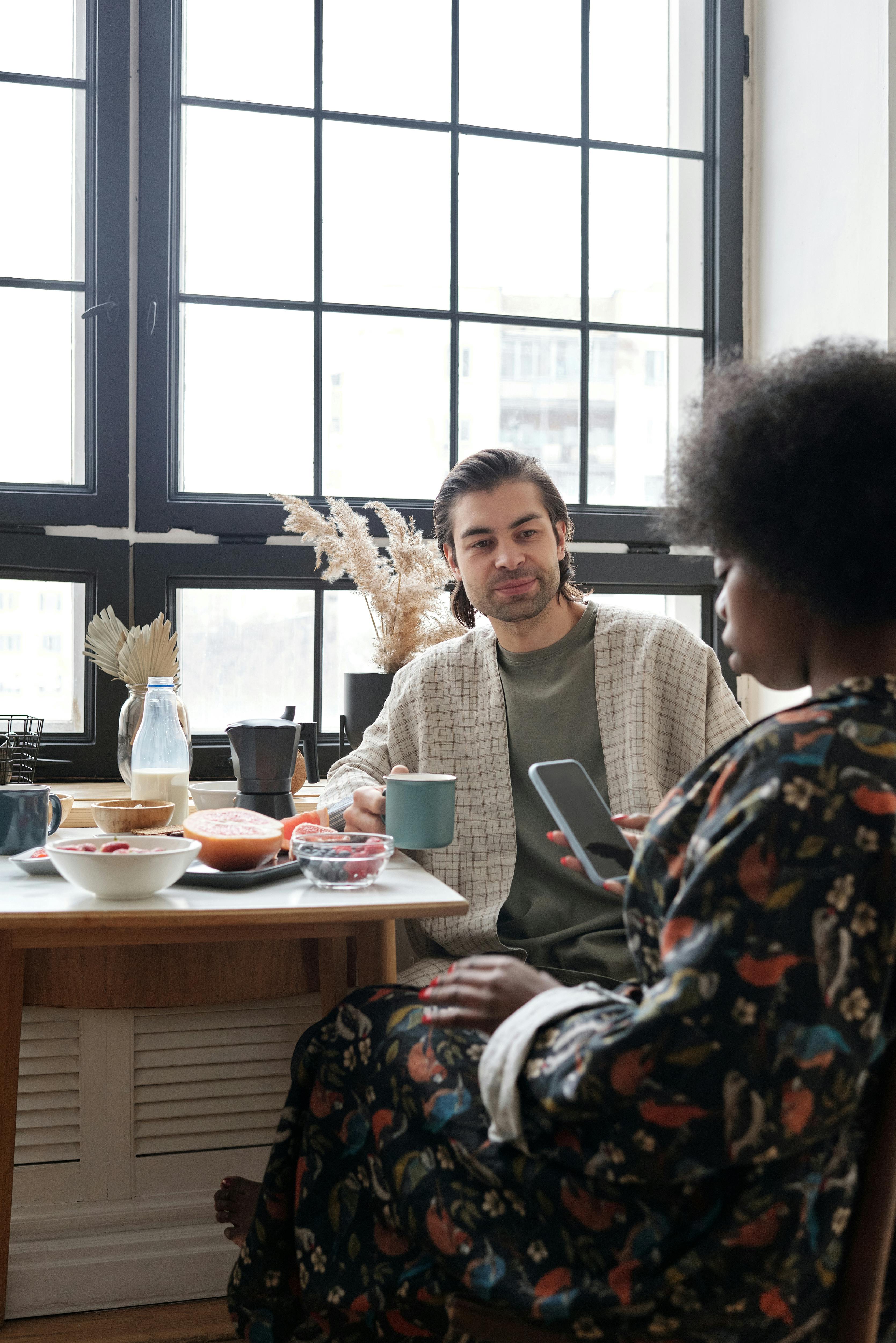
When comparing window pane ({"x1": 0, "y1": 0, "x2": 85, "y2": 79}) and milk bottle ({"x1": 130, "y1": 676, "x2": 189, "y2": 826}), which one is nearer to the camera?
milk bottle ({"x1": 130, "y1": 676, "x2": 189, "y2": 826})

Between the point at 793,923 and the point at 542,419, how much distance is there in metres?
1.89

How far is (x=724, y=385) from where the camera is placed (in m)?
0.89

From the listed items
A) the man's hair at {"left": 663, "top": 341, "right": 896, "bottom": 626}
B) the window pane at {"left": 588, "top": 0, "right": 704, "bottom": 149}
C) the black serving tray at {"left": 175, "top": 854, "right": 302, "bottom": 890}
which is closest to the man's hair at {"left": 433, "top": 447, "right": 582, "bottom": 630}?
the black serving tray at {"left": 175, "top": 854, "right": 302, "bottom": 890}

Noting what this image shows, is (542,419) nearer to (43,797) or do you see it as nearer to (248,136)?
(248,136)

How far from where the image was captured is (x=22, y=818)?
1437 millimetres

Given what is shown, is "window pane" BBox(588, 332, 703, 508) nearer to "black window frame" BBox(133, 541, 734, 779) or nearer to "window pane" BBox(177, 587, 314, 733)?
"black window frame" BBox(133, 541, 734, 779)

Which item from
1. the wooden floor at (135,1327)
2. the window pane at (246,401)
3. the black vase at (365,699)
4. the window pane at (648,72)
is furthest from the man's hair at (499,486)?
the wooden floor at (135,1327)

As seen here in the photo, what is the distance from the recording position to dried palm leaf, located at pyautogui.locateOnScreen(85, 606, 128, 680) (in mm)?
1961

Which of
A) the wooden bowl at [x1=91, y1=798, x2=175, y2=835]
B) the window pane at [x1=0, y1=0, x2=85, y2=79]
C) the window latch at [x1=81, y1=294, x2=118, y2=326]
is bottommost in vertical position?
the wooden bowl at [x1=91, y1=798, x2=175, y2=835]

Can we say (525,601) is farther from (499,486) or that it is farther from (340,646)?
(340,646)

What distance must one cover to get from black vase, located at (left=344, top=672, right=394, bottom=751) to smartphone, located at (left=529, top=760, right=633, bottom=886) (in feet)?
2.86

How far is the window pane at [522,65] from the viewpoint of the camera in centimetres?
238

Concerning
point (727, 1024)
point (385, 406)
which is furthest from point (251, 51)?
point (727, 1024)

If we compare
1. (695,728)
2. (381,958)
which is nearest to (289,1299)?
(381,958)
